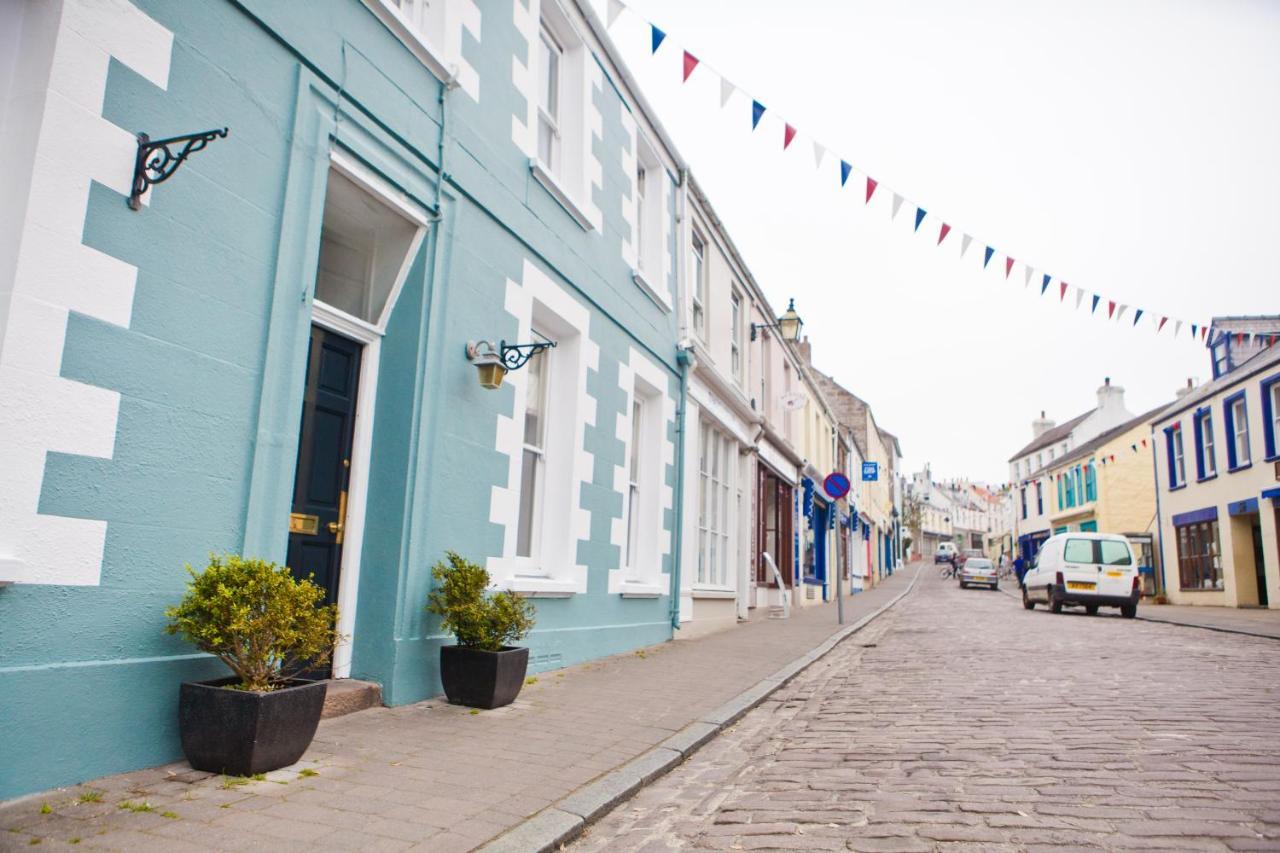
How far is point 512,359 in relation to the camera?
712cm

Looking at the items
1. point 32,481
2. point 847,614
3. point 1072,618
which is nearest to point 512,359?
point 32,481

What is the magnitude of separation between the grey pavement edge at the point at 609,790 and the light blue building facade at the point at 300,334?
6.01 ft

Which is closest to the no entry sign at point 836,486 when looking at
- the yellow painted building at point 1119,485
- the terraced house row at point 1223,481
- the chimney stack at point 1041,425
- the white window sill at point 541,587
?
the terraced house row at point 1223,481

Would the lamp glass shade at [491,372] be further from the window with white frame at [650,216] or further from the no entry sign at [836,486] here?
the no entry sign at [836,486]

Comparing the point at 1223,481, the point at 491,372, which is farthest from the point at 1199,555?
the point at 491,372

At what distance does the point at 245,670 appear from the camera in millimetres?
4023

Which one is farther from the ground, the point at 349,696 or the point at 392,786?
the point at 349,696

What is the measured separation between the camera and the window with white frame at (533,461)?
7879 millimetres

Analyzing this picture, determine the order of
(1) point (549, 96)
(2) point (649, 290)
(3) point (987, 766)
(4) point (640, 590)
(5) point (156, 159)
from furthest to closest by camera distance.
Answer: (2) point (649, 290) → (4) point (640, 590) → (1) point (549, 96) → (3) point (987, 766) → (5) point (156, 159)

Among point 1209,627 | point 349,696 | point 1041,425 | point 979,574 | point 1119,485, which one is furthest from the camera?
point 1041,425

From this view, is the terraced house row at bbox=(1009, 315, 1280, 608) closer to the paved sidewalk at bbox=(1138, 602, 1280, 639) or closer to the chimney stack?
the paved sidewalk at bbox=(1138, 602, 1280, 639)

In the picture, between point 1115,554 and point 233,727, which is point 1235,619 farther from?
point 233,727

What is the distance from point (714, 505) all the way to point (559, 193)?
6.98 meters

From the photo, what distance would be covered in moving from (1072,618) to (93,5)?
18476 millimetres
